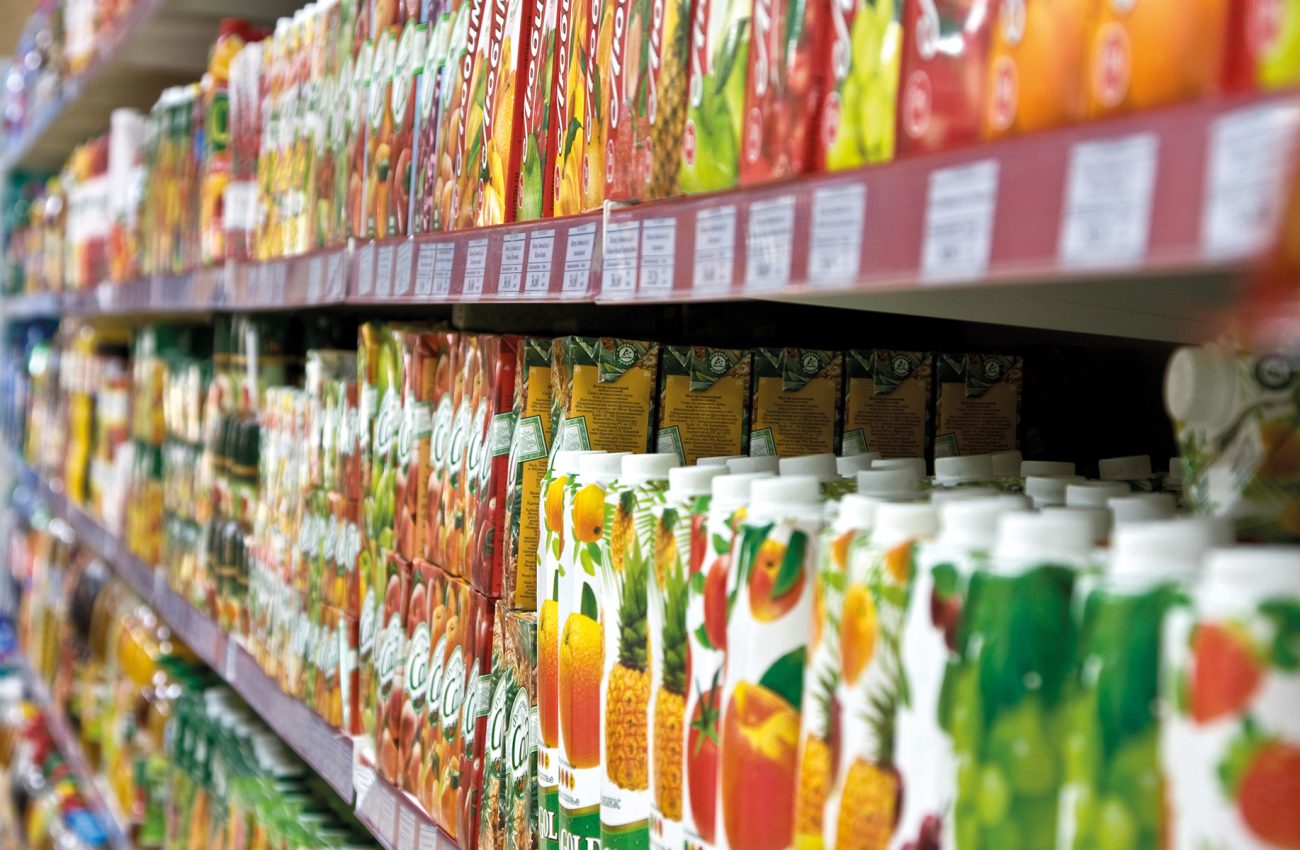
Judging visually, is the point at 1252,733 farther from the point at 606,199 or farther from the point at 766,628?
the point at 606,199

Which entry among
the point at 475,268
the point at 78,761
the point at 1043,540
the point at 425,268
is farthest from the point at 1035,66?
the point at 78,761

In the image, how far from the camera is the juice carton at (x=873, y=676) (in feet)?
2.19

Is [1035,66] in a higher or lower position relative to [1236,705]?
higher

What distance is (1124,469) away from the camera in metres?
0.99

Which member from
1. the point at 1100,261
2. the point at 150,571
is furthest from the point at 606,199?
the point at 150,571

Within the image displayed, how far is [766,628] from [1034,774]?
211 mm

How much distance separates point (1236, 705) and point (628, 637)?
48 centimetres

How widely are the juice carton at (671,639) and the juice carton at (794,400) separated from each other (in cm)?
23

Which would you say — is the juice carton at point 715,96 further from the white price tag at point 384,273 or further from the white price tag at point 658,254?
the white price tag at point 384,273

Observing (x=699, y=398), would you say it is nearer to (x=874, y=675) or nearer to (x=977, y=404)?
(x=977, y=404)

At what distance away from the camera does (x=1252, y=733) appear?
499 millimetres

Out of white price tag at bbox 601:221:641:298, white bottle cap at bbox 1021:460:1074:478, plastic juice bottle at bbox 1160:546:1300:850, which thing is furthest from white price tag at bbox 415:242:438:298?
plastic juice bottle at bbox 1160:546:1300:850

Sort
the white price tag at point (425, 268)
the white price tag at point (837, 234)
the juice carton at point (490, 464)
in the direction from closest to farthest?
the white price tag at point (837, 234) < the juice carton at point (490, 464) < the white price tag at point (425, 268)

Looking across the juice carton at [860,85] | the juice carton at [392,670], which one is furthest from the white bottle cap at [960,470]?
the juice carton at [392,670]
